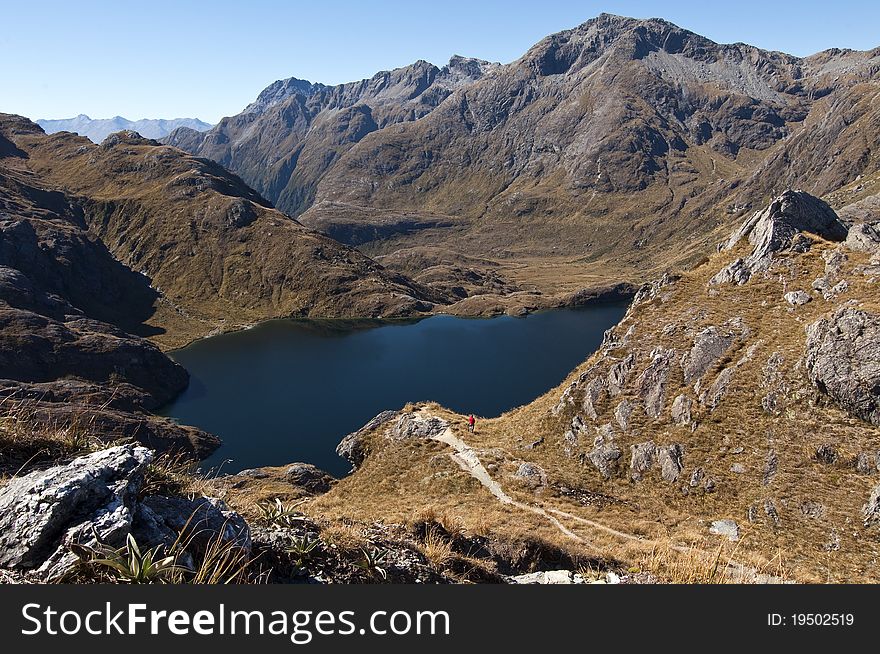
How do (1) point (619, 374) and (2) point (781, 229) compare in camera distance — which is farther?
(2) point (781, 229)

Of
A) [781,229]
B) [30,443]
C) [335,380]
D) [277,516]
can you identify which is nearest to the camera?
[30,443]

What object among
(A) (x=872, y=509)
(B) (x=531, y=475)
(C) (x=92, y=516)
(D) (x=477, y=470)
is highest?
(C) (x=92, y=516)

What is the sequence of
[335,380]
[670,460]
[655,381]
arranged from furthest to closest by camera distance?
1. [335,380]
2. [655,381]
3. [670,460]

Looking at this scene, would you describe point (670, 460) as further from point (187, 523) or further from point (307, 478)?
point (307, 478)

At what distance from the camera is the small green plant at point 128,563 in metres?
5.66

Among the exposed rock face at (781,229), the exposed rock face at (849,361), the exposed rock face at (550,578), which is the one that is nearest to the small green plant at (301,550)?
the exposed rock face at (550,578)

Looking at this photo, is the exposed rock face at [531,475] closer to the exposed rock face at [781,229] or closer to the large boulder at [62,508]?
the exposed rock face at [781,229]

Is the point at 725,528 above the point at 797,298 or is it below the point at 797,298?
below

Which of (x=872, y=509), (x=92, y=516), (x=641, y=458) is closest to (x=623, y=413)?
(x=641, y=458)

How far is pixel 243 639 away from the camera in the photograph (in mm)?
5707

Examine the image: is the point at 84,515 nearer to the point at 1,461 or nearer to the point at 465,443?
the point at 1,461

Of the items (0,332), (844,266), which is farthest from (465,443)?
(0,332)

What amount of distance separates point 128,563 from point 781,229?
53.6 meters

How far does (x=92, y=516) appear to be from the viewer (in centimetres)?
695
